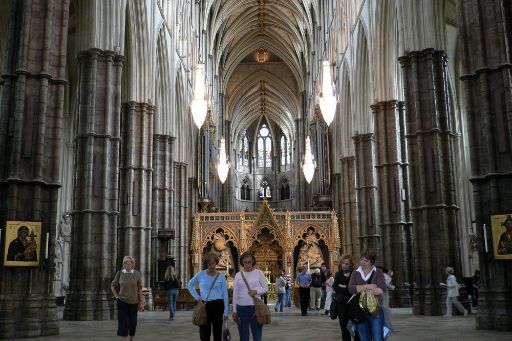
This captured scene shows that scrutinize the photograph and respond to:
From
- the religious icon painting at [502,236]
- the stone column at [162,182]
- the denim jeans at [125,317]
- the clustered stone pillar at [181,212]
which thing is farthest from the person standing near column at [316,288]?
the denim jeans at [125,317]

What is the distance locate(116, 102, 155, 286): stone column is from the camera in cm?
2273

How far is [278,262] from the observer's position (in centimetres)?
4084

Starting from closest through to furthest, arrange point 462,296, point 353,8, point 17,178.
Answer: point 17,178 → point 462,296 → point 353,8

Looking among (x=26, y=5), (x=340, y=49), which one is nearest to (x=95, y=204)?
(x=26, y=5)

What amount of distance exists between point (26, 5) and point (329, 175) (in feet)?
86.7

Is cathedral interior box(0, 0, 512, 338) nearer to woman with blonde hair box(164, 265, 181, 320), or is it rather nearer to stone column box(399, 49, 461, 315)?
stone column box(399, 49, 461, 315)

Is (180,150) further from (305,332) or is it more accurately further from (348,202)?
(305,332)

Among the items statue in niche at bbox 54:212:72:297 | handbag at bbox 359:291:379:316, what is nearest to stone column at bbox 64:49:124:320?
handbag at bbox 359:291:379:316

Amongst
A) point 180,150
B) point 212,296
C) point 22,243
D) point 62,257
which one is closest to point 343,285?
point 212,296

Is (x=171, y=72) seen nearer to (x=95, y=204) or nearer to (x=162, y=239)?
(x=162, y=239)

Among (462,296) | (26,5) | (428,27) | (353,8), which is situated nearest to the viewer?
(26,5)

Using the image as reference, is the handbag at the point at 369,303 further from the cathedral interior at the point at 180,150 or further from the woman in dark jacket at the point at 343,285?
the cathedral interior at the point at 180,150

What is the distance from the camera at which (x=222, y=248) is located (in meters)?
35.8

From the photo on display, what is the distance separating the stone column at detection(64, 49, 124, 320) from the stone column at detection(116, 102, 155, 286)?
164 inches
